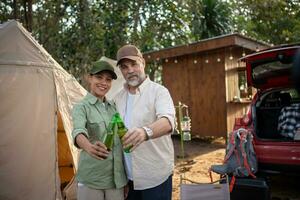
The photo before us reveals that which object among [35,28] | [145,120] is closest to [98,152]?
[145,120]

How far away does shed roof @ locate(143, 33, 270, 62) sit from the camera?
10445 millimetres

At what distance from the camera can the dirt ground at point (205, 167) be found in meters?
5.82

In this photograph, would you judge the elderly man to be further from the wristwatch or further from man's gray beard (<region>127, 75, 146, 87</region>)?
the wristwatch

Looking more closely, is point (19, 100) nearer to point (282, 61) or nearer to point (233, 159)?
point (233, 159)

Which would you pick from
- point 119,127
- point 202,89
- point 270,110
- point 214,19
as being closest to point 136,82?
point 119,127

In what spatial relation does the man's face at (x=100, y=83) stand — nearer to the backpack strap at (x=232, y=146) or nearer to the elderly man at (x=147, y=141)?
the elderly man at (x=147, y=141)

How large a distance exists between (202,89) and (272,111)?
6.00m

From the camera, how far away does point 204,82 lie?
11.7 metres

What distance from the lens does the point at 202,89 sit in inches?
462

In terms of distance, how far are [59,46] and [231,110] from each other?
5.45 m

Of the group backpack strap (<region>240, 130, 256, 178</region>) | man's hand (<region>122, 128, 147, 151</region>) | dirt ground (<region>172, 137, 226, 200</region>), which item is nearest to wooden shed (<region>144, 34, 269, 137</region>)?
→ dirt ground (<region>172, 137, 226, 200</region>)

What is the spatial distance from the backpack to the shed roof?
5717 millimetres

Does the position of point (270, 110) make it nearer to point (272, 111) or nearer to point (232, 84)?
point (272, 111)

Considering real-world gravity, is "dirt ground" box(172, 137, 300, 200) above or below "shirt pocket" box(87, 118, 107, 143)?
below
